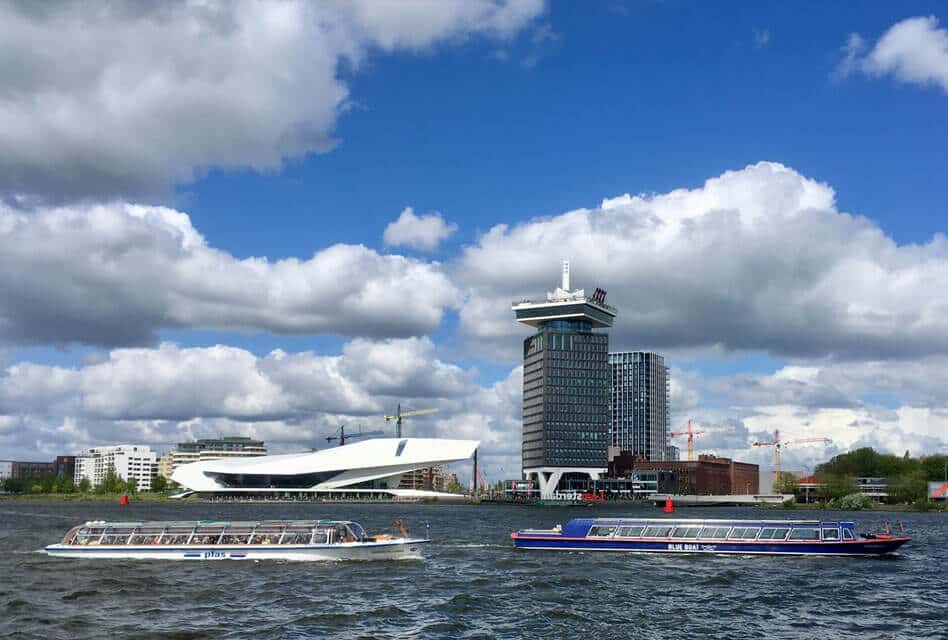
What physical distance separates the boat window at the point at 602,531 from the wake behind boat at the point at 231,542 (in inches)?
558

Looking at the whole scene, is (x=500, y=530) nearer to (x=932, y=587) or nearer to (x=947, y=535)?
(x=947, y=535)

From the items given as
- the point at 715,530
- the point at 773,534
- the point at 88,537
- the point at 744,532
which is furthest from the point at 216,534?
the point at 773,534

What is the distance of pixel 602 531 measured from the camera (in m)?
70.7

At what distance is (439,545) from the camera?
78500 mm

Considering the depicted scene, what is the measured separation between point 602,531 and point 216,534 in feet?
89.8

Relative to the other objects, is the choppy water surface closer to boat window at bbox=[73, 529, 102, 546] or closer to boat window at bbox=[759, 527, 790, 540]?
boat window at bbox=[759, 527, 790, 540]

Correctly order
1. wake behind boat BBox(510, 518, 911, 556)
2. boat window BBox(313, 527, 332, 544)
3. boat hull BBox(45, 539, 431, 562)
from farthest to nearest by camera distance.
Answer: wake behind boat BBox(510, 518, 911, 556)
boat window BBox(313, 527, 332, 544)
boat hull BBox(45, 539, 431, 562)

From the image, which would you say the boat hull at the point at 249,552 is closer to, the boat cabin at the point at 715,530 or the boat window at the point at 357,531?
the boat window at the point at 357,531

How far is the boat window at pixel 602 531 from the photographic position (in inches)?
2776

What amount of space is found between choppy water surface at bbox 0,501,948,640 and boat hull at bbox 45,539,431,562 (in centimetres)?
64

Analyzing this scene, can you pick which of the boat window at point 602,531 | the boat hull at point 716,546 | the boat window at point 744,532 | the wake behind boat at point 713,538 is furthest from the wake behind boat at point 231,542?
the boat window at point 744,532

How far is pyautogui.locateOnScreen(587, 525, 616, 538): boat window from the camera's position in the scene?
70.5m

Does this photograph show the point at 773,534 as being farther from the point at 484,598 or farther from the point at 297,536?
the point at 297,536

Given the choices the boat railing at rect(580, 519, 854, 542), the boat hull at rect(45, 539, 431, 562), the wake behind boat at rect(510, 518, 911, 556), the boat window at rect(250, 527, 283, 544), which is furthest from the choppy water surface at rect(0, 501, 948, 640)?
the boat window at rect(250, 527, 283, 544)
